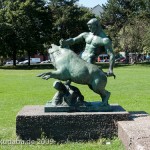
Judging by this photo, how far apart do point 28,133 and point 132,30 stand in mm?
50907

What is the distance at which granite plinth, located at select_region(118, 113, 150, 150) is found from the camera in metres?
6.05

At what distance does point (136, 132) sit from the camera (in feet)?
22.9

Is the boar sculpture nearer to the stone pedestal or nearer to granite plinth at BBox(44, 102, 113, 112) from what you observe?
granite plinth at BBox(44, 102, 113, 112)

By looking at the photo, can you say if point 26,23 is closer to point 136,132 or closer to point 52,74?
point 52,74

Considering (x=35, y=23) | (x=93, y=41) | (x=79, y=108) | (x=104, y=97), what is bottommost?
(x=79, y=108)

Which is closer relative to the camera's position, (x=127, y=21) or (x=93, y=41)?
(x=93, y=41)

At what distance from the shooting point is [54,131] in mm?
8055

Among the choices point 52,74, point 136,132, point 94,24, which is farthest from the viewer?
point 94,24

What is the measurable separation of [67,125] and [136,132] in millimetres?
1590

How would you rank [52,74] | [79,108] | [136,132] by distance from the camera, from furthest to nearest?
[79,108]
[52,74]
[136,132]

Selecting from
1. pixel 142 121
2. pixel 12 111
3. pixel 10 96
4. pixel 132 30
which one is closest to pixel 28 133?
pixel 142 121

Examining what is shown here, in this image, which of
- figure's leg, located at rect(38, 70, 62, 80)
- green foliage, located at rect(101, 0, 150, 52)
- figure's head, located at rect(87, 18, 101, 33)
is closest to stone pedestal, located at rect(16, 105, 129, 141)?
figure's leg, located at rect(38, 70, 62, 80)

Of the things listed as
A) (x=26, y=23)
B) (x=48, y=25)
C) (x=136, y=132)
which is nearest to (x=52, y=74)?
(x=136, y=132)

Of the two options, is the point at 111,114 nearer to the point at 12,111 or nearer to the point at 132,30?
the point at 12,111
